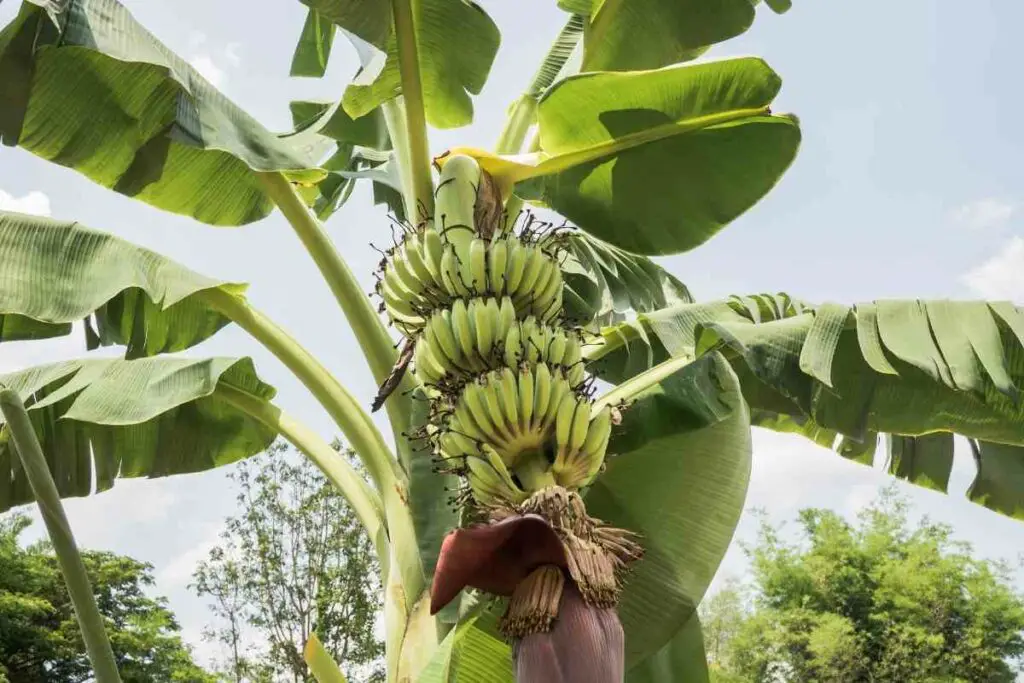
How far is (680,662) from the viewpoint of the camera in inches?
76.8

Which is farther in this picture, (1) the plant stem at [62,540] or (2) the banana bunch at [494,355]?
(2) the banana bunch at [494,355]

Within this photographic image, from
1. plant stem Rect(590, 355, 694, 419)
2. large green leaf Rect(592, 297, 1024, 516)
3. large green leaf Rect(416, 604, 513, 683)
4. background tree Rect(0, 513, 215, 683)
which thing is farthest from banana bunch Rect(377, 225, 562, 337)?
background tree Rect(0, 513, 215, 683)

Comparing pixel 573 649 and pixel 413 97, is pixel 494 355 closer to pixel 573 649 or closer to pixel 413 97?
pixel 573 649

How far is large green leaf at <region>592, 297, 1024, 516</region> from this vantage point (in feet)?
6.22

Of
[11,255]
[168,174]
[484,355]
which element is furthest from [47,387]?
[484,355]

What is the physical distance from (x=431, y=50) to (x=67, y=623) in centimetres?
1104

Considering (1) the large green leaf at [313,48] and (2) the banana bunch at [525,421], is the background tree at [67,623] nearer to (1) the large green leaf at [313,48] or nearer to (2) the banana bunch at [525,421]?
(1) the large green leaf at [313,48]

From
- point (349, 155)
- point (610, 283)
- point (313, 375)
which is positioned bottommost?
point (313, 375)

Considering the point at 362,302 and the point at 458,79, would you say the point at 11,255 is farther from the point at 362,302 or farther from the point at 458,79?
the point at 458,79

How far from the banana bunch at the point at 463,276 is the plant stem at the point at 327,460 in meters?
0.65

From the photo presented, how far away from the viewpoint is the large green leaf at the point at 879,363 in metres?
1.90

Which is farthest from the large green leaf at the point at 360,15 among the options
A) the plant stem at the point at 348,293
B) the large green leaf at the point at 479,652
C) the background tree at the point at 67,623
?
the background tree at the point at 67,623

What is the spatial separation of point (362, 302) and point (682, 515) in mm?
957

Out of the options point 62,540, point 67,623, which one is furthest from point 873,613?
point 62,540
